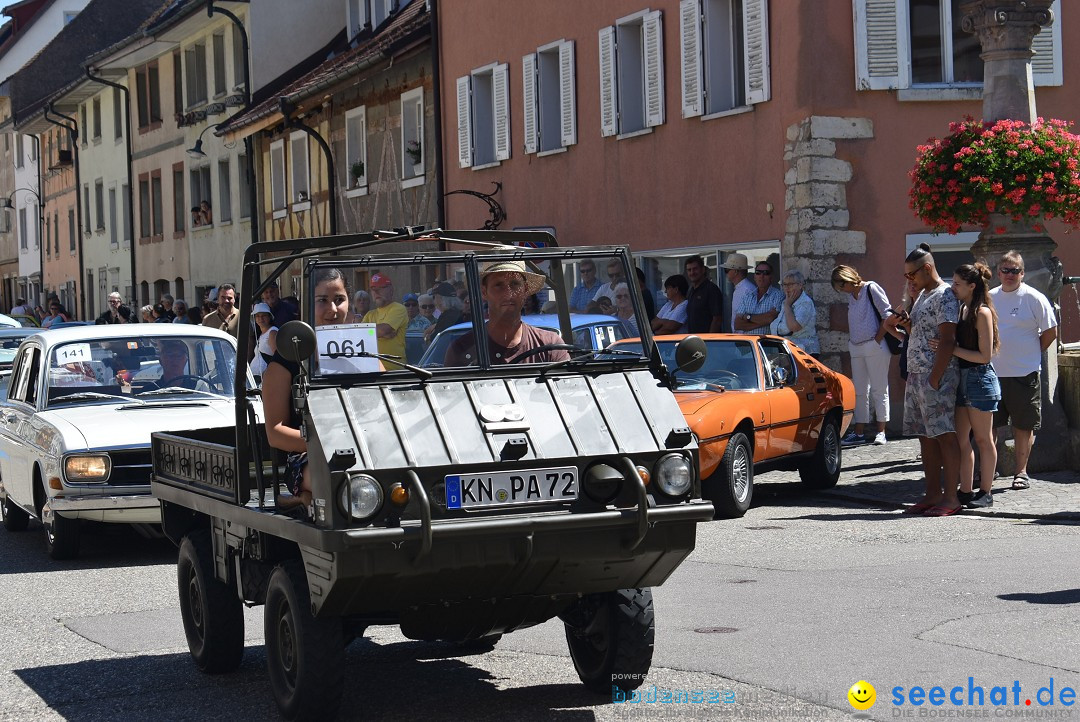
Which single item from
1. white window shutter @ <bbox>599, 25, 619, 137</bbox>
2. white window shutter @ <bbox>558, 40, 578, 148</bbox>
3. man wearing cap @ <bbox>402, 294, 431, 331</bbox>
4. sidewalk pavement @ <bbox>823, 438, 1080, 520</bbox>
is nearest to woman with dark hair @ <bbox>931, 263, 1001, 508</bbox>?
sidewalk pavement @ <bbox>823, 438, 1080, 520</bbox>

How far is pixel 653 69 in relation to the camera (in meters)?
21.4

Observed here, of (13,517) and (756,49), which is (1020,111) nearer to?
(756,49)

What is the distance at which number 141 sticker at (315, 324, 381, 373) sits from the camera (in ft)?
21.0

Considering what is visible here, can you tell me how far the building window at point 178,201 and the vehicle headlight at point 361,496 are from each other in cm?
4005

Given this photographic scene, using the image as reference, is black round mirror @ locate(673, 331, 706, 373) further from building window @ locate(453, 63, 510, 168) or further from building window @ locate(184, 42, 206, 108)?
building window @ locate(184, 42, 206, 108)

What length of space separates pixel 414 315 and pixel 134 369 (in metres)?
6.33

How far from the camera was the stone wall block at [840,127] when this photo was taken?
1808 cm

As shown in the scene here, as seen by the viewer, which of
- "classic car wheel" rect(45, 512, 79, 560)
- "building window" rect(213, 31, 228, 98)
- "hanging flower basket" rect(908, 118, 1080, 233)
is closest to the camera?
"classic car wheel" rect(45, 512, 79, 560)

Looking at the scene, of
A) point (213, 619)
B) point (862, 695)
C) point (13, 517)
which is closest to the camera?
point (862, 695)

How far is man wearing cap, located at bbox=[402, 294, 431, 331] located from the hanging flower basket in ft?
28.0

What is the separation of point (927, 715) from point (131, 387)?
26.1 feet

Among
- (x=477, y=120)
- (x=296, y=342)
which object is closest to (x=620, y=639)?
(x=296, y=342)

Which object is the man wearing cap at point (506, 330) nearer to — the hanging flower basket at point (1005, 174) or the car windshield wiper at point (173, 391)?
the car windshield wiper at point (173, 391)

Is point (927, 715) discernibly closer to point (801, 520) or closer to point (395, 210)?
point (801, 520)
